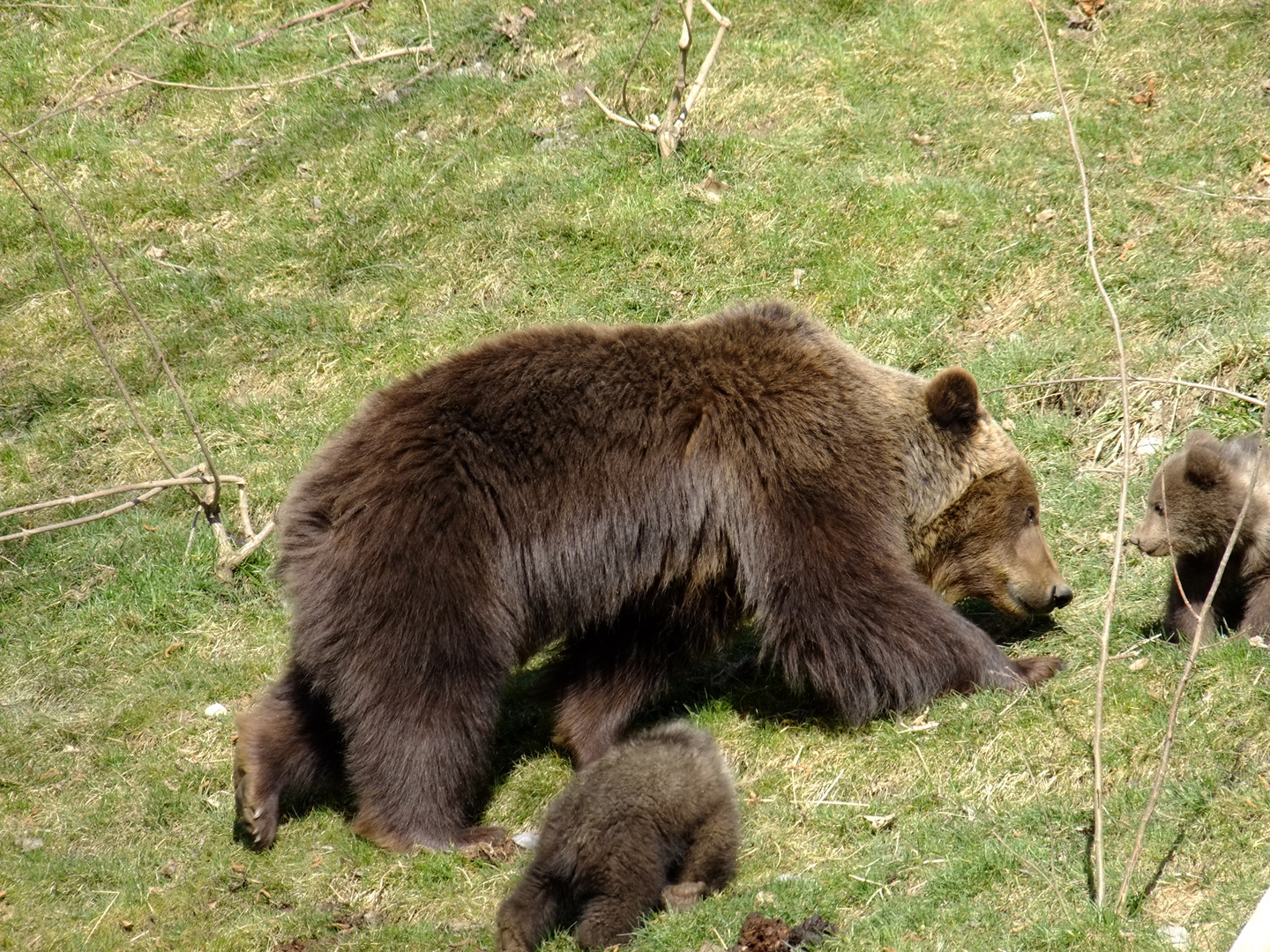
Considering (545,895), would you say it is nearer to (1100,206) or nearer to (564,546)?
(564,546)

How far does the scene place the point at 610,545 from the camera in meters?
5.46

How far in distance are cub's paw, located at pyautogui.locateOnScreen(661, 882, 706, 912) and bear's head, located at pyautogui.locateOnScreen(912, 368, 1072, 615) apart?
2.22 m

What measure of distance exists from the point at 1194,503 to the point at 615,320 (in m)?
4.37

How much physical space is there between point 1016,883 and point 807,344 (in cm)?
270

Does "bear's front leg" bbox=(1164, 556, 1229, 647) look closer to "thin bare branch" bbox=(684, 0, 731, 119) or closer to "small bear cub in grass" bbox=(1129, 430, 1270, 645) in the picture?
"small bear cub in grass" bbox=(1129, 430, 1270, 645)

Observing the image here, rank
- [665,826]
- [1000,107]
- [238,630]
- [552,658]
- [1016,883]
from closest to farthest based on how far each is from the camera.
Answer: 1. [1016,883]
2. [665,826]
3. [552,658]
4. [238,630]
5. [1000,107]

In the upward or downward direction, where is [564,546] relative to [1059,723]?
upward

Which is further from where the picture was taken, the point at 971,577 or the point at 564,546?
the point at 971,577

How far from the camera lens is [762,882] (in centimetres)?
475

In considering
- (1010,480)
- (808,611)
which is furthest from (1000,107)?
(808,611)

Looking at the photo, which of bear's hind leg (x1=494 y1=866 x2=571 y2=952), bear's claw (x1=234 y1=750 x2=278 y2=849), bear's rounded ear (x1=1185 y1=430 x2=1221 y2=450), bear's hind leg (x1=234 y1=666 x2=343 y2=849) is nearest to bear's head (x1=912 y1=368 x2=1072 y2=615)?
bear's rounded ear (x1=1185 y1=430 x2=1221 y2=450)

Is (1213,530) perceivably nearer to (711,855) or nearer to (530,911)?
(711,855)

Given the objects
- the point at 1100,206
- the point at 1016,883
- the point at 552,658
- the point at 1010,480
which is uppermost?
the point at 1100,206

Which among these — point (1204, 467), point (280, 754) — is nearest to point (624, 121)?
point (1204, 467)
